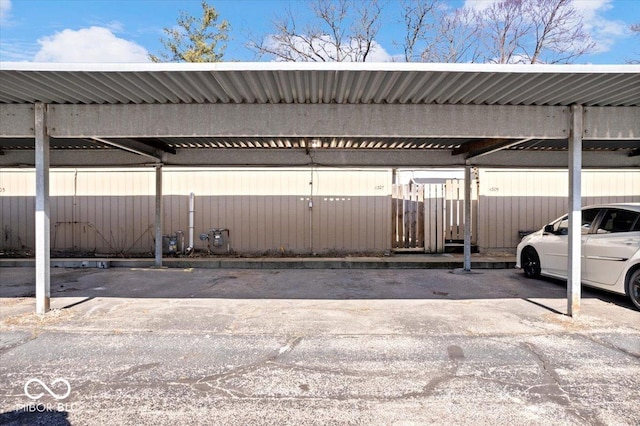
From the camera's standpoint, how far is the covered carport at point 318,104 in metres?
4.39

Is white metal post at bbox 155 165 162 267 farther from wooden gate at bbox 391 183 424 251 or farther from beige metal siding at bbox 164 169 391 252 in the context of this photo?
wooden gate at bbox 391 183 424 251

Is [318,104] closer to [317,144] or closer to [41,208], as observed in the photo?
[317,144]

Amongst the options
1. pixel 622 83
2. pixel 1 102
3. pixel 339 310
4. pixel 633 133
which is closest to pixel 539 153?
pixel 633 133

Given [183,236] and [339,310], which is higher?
[183,236]

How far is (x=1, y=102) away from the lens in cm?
540

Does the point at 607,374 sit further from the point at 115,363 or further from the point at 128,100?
the point at 128,100

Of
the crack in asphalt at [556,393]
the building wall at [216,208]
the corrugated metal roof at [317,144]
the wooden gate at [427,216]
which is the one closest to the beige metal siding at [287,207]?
the building wall at [216,208]

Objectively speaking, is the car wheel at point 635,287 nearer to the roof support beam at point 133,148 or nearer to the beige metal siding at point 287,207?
the beige metal siding at point 287,207

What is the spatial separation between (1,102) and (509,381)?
699 centimetres

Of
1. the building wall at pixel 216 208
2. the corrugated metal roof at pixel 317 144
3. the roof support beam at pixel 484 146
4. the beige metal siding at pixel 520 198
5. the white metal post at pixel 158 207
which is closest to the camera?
the roof support beam at pixel 484 146

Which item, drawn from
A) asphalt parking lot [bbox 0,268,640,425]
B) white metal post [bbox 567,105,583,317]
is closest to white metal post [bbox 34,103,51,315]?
asphalt parking lot [bbox 0,268,640,425]

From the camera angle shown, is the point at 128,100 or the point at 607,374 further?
the point at 128,100

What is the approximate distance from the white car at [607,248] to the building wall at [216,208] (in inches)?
186

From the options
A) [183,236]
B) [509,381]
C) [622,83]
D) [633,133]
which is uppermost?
[622,83]
